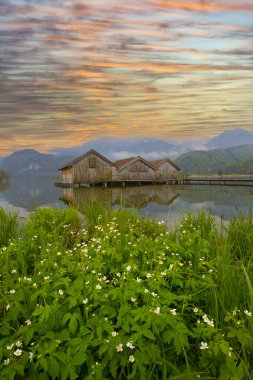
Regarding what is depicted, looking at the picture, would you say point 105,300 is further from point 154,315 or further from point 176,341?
point 176,341

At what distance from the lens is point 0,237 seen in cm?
960

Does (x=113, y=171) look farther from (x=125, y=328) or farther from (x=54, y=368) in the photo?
(x=54, y=368)

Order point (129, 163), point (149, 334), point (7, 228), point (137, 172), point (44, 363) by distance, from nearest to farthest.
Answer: point (44, 363)
point (149, 334)
point (7, 228)
point (129, 163)
point (137, 172)

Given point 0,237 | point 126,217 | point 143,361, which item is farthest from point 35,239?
point 143,361

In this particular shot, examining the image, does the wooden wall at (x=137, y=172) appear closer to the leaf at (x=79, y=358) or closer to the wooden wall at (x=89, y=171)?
the wooden wall at (x=89, y=171)

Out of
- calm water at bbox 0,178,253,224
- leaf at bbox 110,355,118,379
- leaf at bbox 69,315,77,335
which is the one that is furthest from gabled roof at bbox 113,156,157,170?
leaf at bbox 110,355,118,379

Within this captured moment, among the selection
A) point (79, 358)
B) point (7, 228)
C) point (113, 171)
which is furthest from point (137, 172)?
point (79, 358)

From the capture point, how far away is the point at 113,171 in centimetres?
6219

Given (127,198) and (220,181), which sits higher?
(220,181)

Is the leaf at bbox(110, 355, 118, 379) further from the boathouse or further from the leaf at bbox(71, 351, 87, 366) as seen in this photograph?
the boathouse

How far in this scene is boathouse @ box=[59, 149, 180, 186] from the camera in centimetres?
5991

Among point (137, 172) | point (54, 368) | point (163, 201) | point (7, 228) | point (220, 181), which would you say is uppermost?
point (137, 172)

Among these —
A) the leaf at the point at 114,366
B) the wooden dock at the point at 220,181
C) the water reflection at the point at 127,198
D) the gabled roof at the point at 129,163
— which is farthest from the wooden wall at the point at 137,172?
the leaf at the point at 114,366

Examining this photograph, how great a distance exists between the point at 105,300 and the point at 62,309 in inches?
22.2
